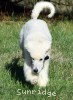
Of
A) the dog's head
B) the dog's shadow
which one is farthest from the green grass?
the dog's head

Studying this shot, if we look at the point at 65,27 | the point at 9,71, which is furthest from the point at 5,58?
the point at 65,27

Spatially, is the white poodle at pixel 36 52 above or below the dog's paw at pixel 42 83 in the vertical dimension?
above

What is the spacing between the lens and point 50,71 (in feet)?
23.3

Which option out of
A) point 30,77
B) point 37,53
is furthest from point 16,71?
point 37,53

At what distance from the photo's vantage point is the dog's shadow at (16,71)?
6527 mm

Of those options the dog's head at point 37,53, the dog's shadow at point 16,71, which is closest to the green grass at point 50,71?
the dog's shadow at point 16,71

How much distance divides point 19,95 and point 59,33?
3905 millimetres

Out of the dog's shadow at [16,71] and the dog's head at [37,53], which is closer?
the dog's head at [37,53]

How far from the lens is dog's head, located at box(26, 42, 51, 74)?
5.61 metres

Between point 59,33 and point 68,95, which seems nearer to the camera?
point 68,95

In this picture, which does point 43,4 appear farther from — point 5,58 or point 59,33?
point 59,33

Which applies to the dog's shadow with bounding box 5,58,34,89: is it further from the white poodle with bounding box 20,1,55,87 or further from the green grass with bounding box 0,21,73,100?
the white poodle with bounding box 20,1,55,87

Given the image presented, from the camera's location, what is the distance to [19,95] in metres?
6.05

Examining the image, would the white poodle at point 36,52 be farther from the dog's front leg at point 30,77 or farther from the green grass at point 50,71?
the green grass at point 50,71
